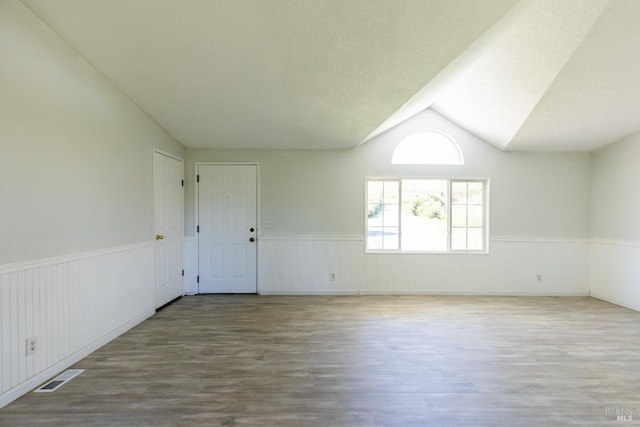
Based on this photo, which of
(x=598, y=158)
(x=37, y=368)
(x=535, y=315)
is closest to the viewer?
(x=37, y=368)

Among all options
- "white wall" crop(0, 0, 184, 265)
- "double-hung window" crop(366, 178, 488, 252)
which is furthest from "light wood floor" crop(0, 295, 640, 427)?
"double-hung window" crop(366, 178, 488, 252)

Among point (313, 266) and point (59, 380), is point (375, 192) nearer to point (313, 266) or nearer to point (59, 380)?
point (313, 266)

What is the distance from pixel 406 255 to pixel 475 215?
1.29 m

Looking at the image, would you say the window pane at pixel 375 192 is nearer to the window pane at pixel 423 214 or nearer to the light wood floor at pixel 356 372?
the window pane at pixel 423 214

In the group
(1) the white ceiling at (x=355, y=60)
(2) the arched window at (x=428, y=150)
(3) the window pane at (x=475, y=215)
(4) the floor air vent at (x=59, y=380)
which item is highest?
(1) the white ceiling at (x=355, y=60)

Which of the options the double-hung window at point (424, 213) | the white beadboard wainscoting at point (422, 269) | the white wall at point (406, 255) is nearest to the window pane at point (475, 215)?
the double-hung window at point (424, 213)

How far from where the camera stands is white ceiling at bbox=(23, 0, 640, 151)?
2.26 m

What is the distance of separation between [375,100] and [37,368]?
12.2 feet

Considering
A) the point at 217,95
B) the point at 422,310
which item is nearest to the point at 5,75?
the point at 217,95

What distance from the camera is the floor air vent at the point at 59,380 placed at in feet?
7.47

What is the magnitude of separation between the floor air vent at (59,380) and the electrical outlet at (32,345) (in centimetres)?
27

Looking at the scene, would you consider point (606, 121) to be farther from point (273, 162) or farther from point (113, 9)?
point (113, 9)

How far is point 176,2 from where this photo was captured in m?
2.12

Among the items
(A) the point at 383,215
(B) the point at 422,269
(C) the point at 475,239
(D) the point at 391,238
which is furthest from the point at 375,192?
(C) the point at 475,239
